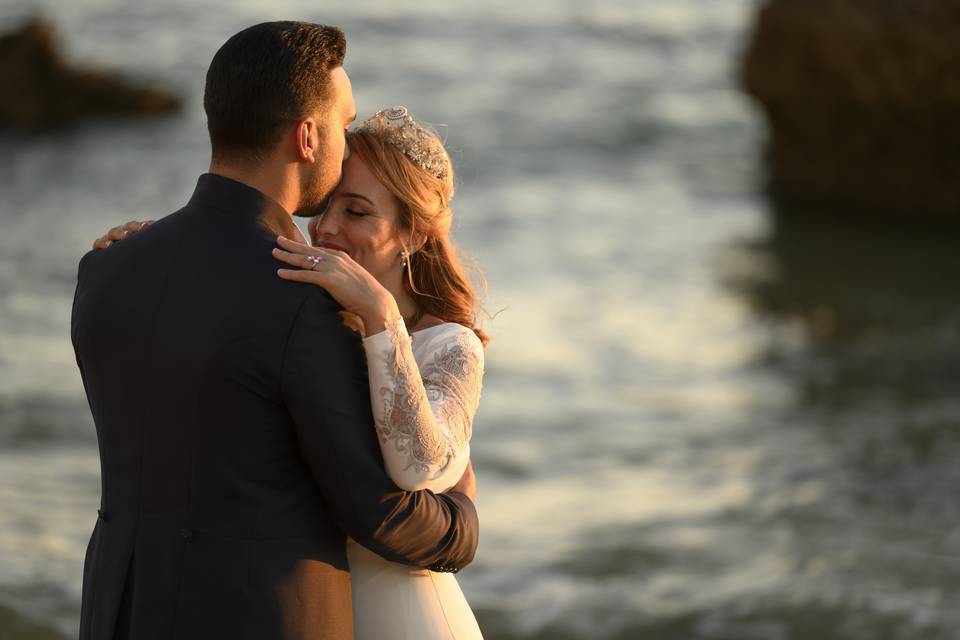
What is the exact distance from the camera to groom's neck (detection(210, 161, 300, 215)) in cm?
252

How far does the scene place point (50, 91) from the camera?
70.4ft

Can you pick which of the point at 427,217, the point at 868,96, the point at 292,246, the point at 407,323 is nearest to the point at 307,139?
the point at 292,246

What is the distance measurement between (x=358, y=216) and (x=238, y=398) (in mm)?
627

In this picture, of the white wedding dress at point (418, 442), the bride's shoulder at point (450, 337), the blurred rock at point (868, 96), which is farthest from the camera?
the blurred rock at point (868, 96)

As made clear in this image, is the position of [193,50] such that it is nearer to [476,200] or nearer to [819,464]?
[476,200]

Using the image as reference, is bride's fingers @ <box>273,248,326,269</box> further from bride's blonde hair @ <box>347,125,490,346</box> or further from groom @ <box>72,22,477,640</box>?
bride's blonde hair @ <box>347,125,490,346</box>

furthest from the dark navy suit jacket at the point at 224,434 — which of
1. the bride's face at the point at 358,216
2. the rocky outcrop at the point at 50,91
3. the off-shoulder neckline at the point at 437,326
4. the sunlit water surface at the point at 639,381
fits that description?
the rocky outcrop at the point at 50,91

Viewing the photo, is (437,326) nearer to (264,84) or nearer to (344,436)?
(344,436)

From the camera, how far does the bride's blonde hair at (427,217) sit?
2.89 meters

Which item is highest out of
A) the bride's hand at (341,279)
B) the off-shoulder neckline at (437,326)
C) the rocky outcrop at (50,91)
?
the rocky outcrop at (50,91)

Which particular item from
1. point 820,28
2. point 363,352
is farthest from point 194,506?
point 820,28

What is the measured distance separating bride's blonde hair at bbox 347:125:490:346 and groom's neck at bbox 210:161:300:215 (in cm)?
34

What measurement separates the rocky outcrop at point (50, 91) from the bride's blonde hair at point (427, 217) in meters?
19.0

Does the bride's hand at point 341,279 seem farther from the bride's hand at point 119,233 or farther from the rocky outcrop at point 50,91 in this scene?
the rocky outcrop at point 50,91
